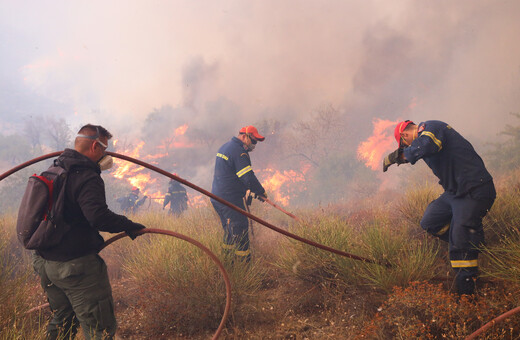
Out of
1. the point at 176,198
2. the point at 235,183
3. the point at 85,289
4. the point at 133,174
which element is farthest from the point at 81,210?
the point at 133,174

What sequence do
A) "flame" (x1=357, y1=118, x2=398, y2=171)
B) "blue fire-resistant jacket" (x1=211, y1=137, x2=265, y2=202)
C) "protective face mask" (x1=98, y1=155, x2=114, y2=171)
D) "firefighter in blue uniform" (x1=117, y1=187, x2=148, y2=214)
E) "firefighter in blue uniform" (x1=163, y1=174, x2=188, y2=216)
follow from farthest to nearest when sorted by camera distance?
"flame" (x1=357, y1=118, x2=398, y2=171) → "firefighter in blue uniform" (x1=117, y1=187, x2=148, y2=214) → "firefighter in blue uniform" (x1=163, y1=174, x2=188, y2=216) → "blue fire-resistant jacket" (x1=211, y1=137, x2=265, y2=202) → "protective face mask" (x1=98, y1=155, x2=114, y2=171)

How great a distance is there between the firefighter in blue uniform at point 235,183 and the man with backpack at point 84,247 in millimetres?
2536

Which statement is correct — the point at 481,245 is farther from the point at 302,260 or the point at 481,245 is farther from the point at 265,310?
the point at 265,310

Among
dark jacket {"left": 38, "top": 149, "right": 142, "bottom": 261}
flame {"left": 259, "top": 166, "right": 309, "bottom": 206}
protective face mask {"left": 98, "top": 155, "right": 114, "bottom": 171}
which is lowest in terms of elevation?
flame {"left": 259, "top": 166, "right": 309, "bottom": 206}

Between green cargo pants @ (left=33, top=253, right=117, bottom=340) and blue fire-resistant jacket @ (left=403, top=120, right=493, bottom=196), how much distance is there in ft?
10.2

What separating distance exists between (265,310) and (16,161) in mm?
54865

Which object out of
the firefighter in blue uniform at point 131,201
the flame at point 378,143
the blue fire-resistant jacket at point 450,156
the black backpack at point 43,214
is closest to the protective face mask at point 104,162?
the black backpack at point 43,214

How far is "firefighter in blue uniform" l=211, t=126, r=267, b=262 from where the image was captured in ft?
15.6

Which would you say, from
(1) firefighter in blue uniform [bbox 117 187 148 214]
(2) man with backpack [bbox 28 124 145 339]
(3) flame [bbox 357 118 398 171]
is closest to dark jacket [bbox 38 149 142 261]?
(2) man with backpack [bbox 28 124 145 339]

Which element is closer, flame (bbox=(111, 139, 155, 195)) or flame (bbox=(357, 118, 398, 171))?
flame (bbox=(357, 118, 398, 171))

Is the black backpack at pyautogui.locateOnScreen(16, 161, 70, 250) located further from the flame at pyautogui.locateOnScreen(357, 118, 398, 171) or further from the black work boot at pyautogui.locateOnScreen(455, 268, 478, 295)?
the flame at pyautogui.locateOnScreen(357, 118, 398, 171)

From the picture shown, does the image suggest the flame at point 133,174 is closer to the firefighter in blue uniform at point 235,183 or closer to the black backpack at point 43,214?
the firefighter in blue uniform at point 235,183

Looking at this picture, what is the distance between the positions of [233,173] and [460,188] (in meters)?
3.40

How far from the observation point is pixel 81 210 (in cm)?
210
